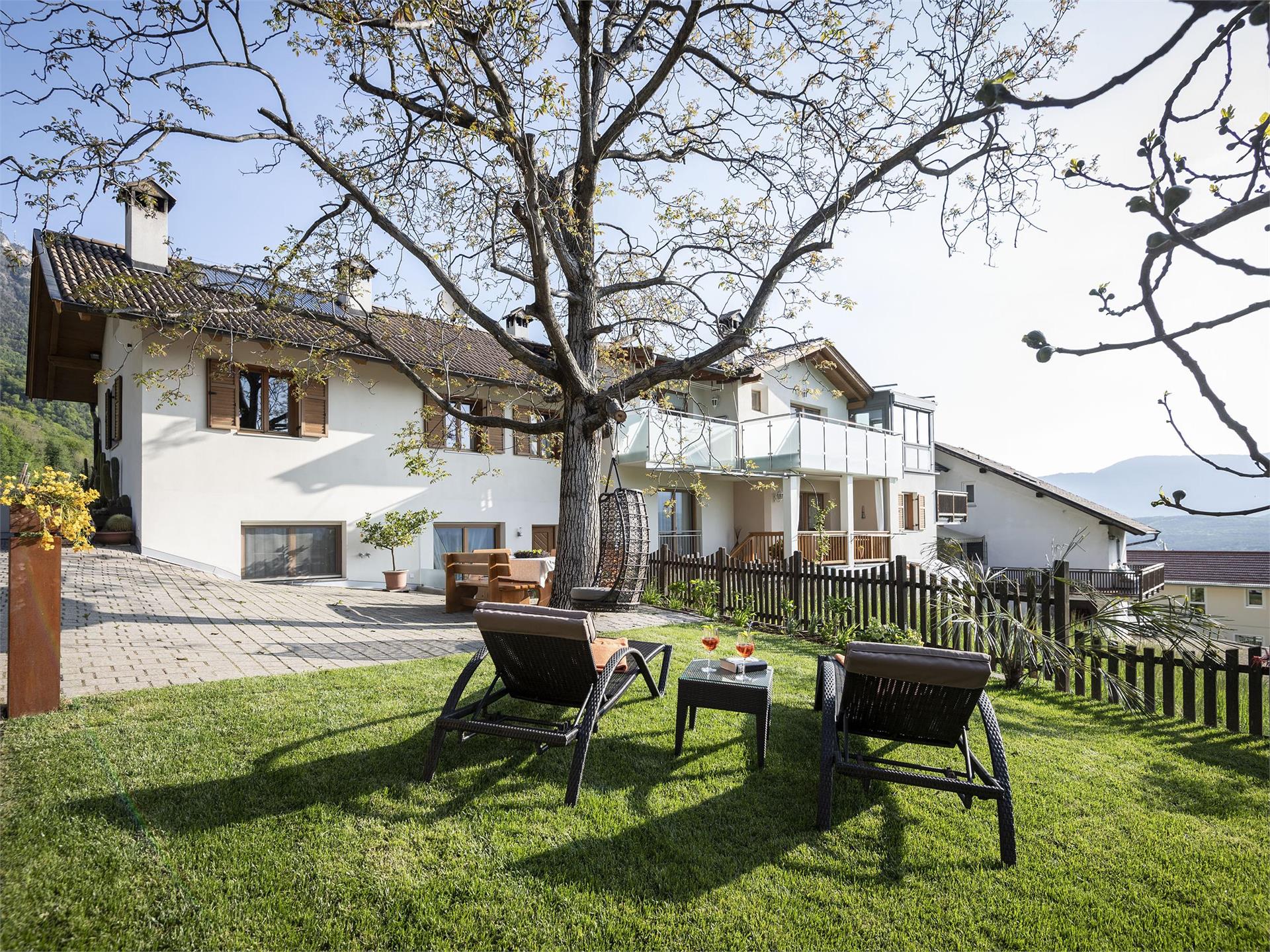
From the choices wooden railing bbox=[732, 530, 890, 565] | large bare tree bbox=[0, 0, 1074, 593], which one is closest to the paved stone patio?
large bare tree bbox=[0, 0, 1074, 593]

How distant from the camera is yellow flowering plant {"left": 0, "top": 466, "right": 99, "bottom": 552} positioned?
439 centimetres

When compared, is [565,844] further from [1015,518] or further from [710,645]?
[1015,518]

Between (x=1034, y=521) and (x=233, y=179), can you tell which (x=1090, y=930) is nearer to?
(x=233, y=179)

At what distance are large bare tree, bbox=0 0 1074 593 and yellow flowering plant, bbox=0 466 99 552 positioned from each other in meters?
3.48

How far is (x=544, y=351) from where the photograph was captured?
15.2 metres

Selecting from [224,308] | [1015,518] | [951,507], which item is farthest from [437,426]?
[1015,518]

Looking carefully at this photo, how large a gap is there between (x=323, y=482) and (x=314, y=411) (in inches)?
61.6

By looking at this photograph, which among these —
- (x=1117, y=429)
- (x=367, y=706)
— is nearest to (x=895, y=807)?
(x=1117, y=429)

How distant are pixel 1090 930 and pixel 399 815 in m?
3.23

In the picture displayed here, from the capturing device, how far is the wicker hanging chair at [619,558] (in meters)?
8.34

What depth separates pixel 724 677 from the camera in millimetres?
4555

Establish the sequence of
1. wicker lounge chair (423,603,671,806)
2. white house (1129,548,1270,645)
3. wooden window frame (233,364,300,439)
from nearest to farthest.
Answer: wicker lounge chair (423,603,671,806) < wooden window frame (233,364,300,439) < white house (1129,548,1270,645)

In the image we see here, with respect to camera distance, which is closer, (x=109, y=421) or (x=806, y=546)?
(x=109, y=421)

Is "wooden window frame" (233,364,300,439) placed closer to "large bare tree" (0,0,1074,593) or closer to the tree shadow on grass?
"large bare tree" (0,0,1074,593)
